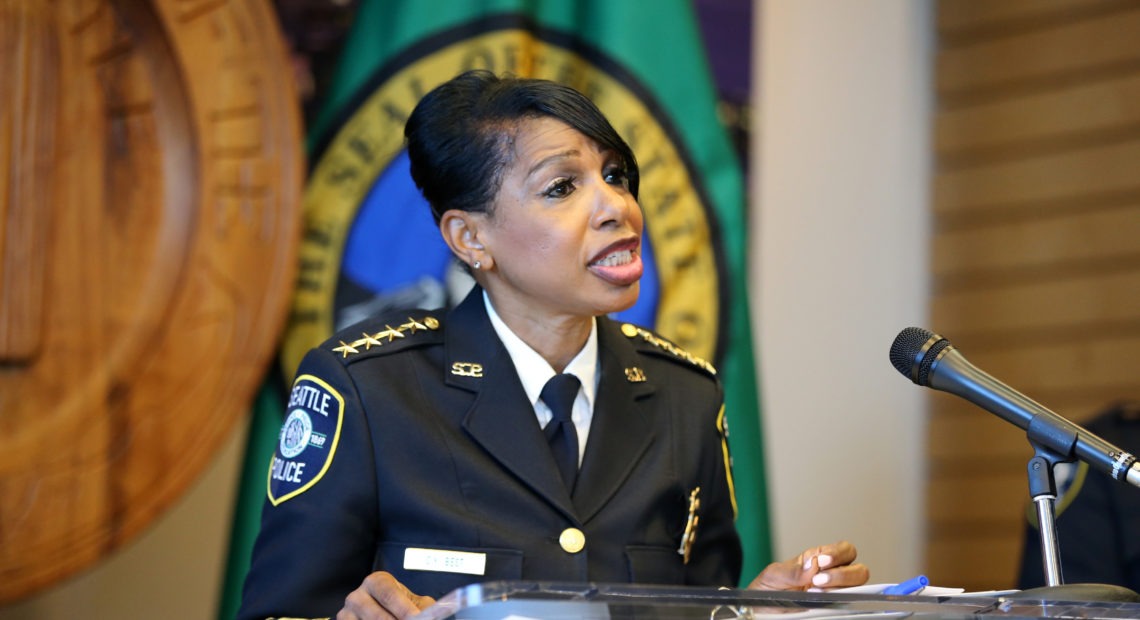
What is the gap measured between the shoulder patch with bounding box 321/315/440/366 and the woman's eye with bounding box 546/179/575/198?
249 mm

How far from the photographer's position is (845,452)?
336 cm

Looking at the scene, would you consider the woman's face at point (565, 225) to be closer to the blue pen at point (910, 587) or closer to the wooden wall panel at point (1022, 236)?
the blue pen at point (910, 587)

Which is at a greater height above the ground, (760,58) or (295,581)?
(760,58)

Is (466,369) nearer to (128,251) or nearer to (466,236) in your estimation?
(466,236)

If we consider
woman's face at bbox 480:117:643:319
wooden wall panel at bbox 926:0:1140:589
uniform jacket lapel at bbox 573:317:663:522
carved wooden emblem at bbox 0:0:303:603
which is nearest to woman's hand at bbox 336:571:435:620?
uniform jacket lapel at bbox 573:317:663:522

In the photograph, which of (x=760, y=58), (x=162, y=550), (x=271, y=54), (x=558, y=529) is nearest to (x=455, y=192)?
(x=558, y=529)

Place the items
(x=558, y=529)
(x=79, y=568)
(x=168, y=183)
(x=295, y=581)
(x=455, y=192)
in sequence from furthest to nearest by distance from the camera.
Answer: (x=168, y=183) → (x=79, y=568) → (x=455, y=192) → (x=558, y=529) → (x=295, y=581)

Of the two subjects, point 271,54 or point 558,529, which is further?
point 271,54

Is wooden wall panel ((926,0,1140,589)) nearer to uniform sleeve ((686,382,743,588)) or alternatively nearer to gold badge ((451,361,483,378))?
uniform sleeve ((686,382,743,588))

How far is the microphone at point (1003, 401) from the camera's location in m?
1.27

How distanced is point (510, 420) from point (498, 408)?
0.02 m

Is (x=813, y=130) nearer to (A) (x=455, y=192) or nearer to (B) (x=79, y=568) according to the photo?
(A) (x=455, y=192)

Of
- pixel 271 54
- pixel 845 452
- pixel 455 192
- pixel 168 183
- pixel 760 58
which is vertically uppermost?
pixel 760 58

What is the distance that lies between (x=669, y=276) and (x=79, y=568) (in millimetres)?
1193
